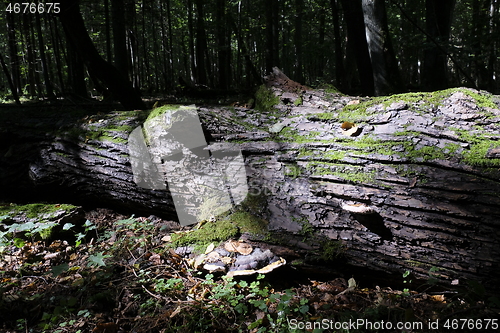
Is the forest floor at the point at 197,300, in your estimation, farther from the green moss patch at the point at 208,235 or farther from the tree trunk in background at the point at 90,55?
the tree trunk in background at the point at 90,55

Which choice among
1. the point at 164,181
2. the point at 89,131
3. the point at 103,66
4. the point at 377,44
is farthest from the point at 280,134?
the point at 103,66

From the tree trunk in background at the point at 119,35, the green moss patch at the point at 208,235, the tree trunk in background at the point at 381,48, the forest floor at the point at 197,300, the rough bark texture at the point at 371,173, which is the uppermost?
the tree trunk in background at the point at 119,35

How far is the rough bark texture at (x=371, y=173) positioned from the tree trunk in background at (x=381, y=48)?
2.91m

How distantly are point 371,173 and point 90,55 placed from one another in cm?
606

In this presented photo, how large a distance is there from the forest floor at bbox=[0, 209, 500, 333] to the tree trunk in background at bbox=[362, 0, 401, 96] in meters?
4.57

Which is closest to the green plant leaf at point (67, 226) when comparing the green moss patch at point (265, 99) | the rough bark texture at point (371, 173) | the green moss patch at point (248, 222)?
the rough bark texture at point (371, 173)

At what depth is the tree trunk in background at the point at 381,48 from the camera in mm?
5500

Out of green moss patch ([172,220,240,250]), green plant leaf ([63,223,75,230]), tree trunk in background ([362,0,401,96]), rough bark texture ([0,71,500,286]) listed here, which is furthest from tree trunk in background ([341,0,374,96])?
green plant leaf ([63,223,75,230])

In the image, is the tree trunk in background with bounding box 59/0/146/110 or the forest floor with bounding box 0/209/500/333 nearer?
the forest floor with bounding box 0/209/500/333

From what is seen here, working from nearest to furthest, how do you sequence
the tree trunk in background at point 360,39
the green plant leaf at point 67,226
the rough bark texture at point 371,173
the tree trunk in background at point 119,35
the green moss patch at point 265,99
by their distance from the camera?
the rough bark texture at point 371,173 → the green plant leaf at point 67,226 → the green moss patch at point 265,99 → the tree trunk in background at point 360,39 → the tree trunk in background at point 119,35

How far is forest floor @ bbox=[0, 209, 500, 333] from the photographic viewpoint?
70.7 inches

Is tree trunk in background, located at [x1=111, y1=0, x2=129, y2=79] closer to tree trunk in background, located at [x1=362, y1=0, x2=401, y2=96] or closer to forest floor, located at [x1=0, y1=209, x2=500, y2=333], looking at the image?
tree trunk in background, located at [x1=362, y1=0, x2=401, y2=96]

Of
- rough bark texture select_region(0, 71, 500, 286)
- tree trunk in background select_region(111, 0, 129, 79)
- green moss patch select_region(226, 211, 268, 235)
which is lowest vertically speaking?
green moss patch select_region(226, 211, 268, 235)

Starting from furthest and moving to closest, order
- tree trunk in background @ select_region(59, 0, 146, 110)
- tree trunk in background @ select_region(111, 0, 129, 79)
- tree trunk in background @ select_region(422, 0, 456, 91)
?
tree trunk in background @ select_region(111, 0, 129, 79), tree trunk in background @ select_region(422, 0, 456, 91), tree trunk in background @ select_region(59, 0, 146, 110)
